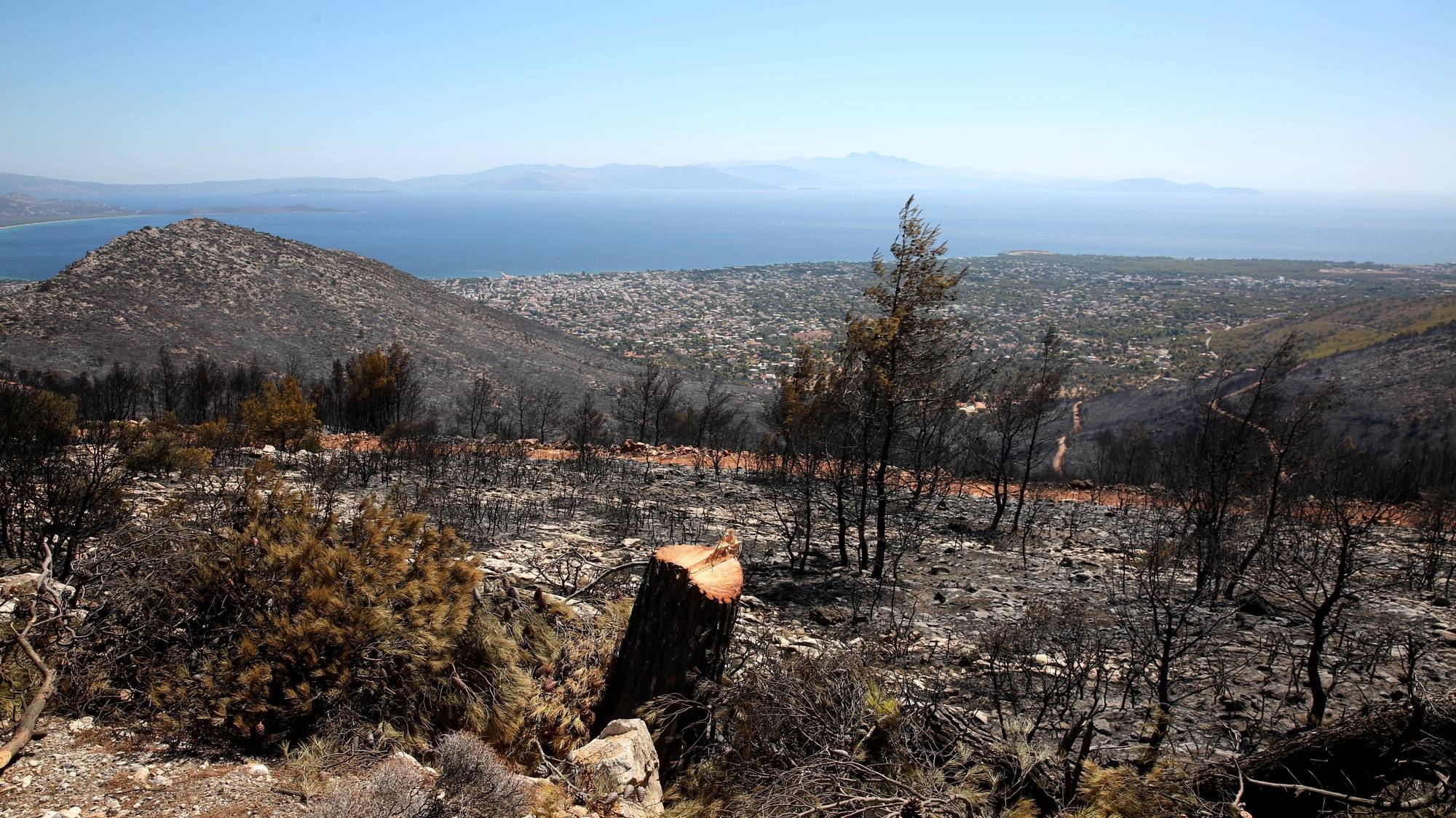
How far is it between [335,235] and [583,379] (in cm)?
17749

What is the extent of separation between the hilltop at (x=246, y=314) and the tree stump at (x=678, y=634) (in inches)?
1332

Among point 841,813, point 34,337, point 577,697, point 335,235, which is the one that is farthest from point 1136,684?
point 335,235

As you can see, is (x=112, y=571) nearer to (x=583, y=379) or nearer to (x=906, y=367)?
(x=906, y=367)

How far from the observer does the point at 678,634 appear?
4105 mm

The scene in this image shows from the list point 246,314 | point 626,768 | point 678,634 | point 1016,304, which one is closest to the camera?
point 626,768

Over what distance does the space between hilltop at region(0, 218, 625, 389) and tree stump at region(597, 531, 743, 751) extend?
111 ft

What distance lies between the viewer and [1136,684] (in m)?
5.69

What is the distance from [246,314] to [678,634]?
41.3 m

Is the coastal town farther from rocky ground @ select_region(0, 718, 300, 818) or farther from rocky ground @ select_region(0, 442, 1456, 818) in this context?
rocky ground @ select_region(0, 718, 300, 818)

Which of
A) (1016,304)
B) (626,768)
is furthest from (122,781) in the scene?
(1016,304)

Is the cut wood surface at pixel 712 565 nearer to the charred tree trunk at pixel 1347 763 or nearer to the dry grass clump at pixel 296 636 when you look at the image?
the dry grass clump at pixel 296 636

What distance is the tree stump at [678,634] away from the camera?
4.05 metres

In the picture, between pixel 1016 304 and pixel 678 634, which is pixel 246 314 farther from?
pixel 1016 304

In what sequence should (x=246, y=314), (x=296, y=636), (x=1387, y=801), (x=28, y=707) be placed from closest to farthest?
(x=1387, y=801), (x=28, y=707), (x=296, y=636), (x=246, y=314)
